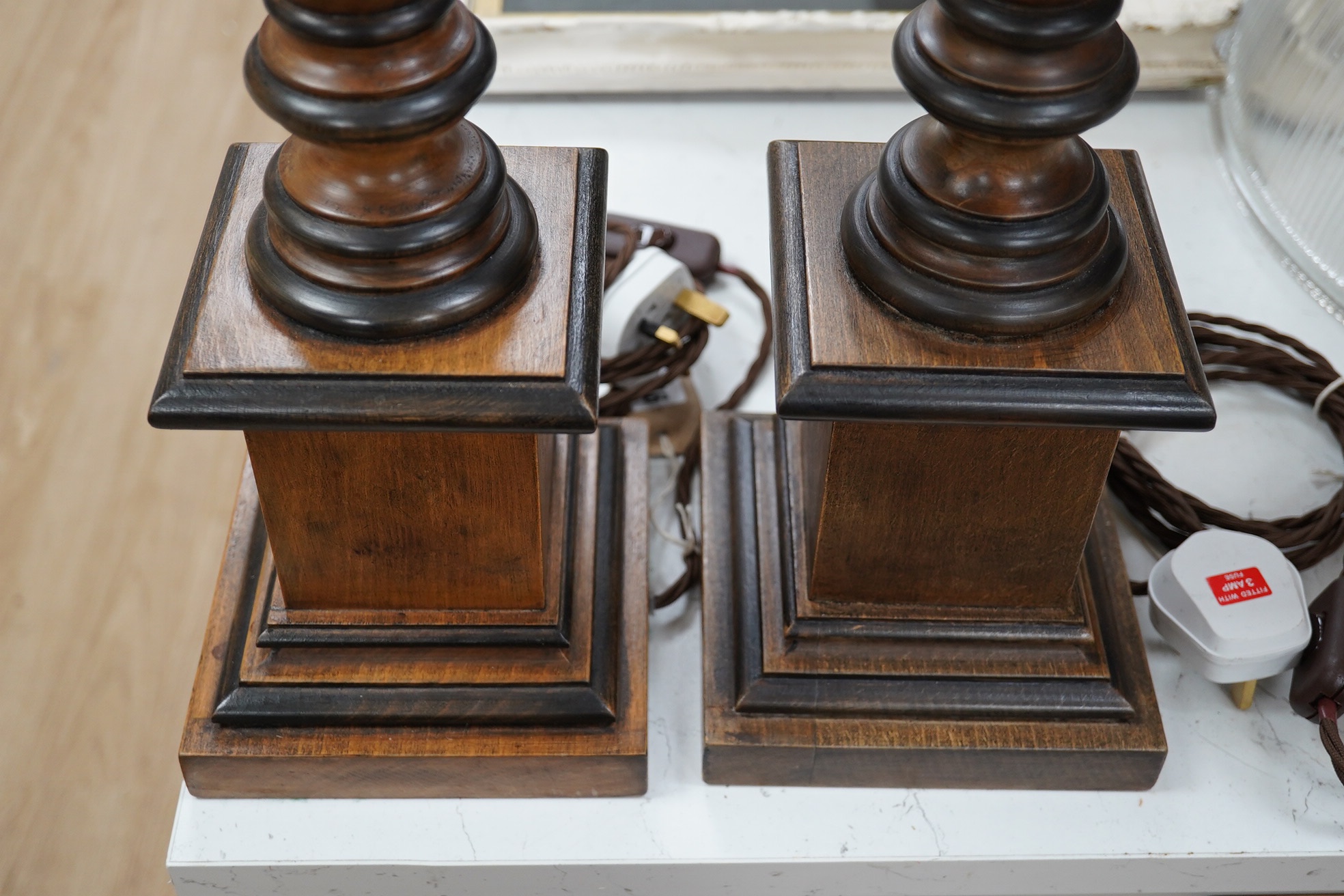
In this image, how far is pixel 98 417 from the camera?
3.90 ft

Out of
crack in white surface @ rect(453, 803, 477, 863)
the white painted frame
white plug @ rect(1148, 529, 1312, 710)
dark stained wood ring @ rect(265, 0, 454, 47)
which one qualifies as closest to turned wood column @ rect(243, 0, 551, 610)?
dark stained wood ring @ rect(265, 0, 454, 47)

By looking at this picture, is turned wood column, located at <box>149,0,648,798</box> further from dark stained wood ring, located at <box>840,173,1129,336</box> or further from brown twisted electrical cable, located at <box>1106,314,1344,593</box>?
brown twisted electrical cable, located at <box>1106,314,1344,593</box>

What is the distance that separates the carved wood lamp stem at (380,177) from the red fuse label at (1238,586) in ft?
1.39

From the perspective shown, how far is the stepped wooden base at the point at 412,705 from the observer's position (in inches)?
28.9

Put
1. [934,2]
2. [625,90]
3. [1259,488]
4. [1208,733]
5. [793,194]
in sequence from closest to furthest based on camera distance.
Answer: [934,2], [793,194], [1208,733], [1259,488], [625,90]

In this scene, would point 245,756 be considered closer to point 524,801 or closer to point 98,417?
point 524,801

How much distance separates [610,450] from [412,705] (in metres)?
0.20

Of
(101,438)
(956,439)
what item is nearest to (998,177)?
(956,439)

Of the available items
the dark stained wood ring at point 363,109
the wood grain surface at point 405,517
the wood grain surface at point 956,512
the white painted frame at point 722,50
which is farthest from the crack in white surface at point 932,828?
the white painted frame at point 722,50

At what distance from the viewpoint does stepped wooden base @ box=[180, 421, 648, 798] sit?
2.41 ft

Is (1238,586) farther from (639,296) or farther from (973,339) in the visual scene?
(639,296)

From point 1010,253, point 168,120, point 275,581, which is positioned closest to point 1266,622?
point 1010,253

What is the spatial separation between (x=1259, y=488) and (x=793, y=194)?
1.34ft

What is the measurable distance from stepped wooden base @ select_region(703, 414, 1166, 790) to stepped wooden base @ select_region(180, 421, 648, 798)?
0.21ft
